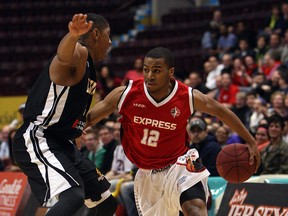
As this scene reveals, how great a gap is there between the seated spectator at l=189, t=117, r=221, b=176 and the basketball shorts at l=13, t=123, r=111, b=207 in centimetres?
417

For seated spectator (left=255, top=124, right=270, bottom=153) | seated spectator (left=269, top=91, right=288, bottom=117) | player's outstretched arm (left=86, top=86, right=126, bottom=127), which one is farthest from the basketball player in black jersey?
seated spectator (left=269, top=91, right=288, bottom=117)

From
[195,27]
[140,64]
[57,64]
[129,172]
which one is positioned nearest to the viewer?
[57,64]

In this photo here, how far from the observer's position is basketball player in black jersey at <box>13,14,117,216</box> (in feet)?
17.4

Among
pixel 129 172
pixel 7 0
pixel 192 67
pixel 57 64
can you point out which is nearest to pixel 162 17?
pixel 192 67

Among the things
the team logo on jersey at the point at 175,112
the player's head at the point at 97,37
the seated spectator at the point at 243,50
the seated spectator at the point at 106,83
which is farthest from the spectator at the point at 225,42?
the player's head at the point at 97,37

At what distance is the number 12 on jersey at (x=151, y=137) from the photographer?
20.4 feet

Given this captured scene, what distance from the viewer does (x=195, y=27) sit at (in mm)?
18625

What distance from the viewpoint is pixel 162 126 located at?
6203mm

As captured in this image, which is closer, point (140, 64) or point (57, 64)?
point (57, 64)

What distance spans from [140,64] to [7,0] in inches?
358

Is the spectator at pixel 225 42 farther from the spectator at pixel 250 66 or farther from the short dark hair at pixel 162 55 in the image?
the short dark hair at pixel 162 55

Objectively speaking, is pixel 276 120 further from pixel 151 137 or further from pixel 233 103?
pixel 151 137

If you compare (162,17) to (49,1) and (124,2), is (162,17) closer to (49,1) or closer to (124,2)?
(124,2)

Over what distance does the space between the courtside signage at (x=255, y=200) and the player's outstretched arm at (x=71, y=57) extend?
2913mm
